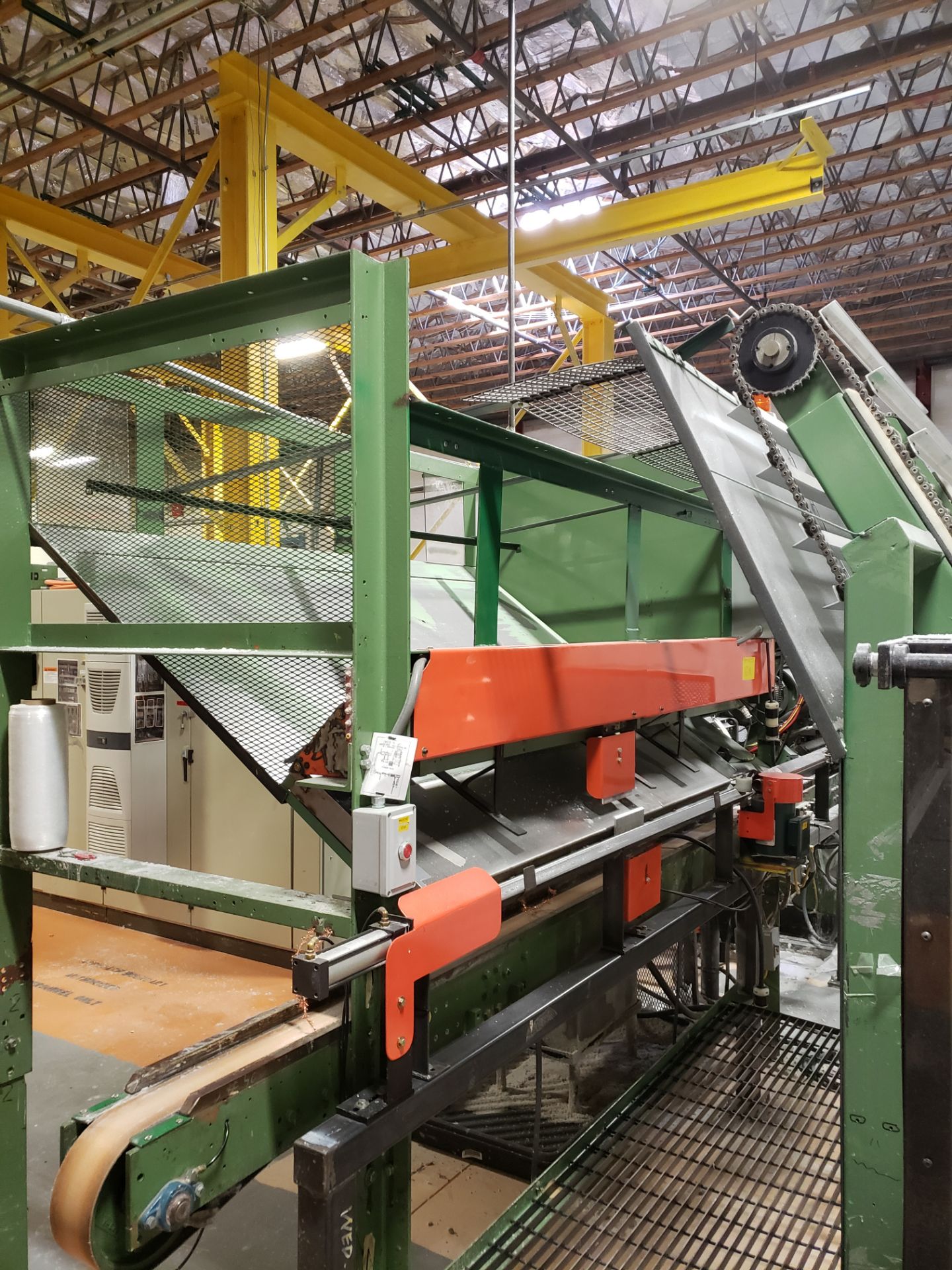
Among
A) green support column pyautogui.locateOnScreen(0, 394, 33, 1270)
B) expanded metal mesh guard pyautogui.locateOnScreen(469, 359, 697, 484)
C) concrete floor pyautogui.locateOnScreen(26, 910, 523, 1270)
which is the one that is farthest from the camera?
concrete floor pyautogui.locateOnScreen(26, 910, 523, 1270)

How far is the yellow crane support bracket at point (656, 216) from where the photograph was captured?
188 inches

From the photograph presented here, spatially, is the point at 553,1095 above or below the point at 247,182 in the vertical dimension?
below

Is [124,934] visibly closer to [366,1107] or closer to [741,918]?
[741,918]

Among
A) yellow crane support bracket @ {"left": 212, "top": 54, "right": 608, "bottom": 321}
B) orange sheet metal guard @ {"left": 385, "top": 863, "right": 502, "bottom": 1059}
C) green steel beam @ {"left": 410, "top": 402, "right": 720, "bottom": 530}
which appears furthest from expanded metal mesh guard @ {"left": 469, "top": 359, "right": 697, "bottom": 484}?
yellow crane support bracket @ {"left": 212, "top": 54, "right": 608, "bottom": 321}

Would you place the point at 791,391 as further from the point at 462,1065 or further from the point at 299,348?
the point at 462,1065

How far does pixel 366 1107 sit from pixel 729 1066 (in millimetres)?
1960

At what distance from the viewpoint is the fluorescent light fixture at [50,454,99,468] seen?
2.06 meters

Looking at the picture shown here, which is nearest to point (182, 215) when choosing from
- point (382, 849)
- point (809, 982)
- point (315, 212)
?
point (315, 212)

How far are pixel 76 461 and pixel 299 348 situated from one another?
0.75 m

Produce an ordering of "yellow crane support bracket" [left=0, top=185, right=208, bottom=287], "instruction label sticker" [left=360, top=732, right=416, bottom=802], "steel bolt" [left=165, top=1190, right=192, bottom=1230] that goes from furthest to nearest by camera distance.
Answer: "yellow crane support bracket" [left=0, top=185, right=208, bottom=287], "instruction label sticker" [left=360, top=732, right=416, bottom=802], "steel bolt" [left=165, top=1190, right=192, bottom=1230]

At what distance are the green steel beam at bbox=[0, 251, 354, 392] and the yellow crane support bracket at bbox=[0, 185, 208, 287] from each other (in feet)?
13.6

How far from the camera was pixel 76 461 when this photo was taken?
208cm

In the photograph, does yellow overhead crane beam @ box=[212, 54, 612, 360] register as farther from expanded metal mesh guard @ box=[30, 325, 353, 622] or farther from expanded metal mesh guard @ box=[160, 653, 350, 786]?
expanded metal mesh guard @ box=[160, 653, 350, 786]

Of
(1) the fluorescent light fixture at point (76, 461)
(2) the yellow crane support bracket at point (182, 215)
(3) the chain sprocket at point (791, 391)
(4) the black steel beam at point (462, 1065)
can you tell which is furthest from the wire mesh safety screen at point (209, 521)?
(2) the yellow crane support bracket at point (182, 215)
